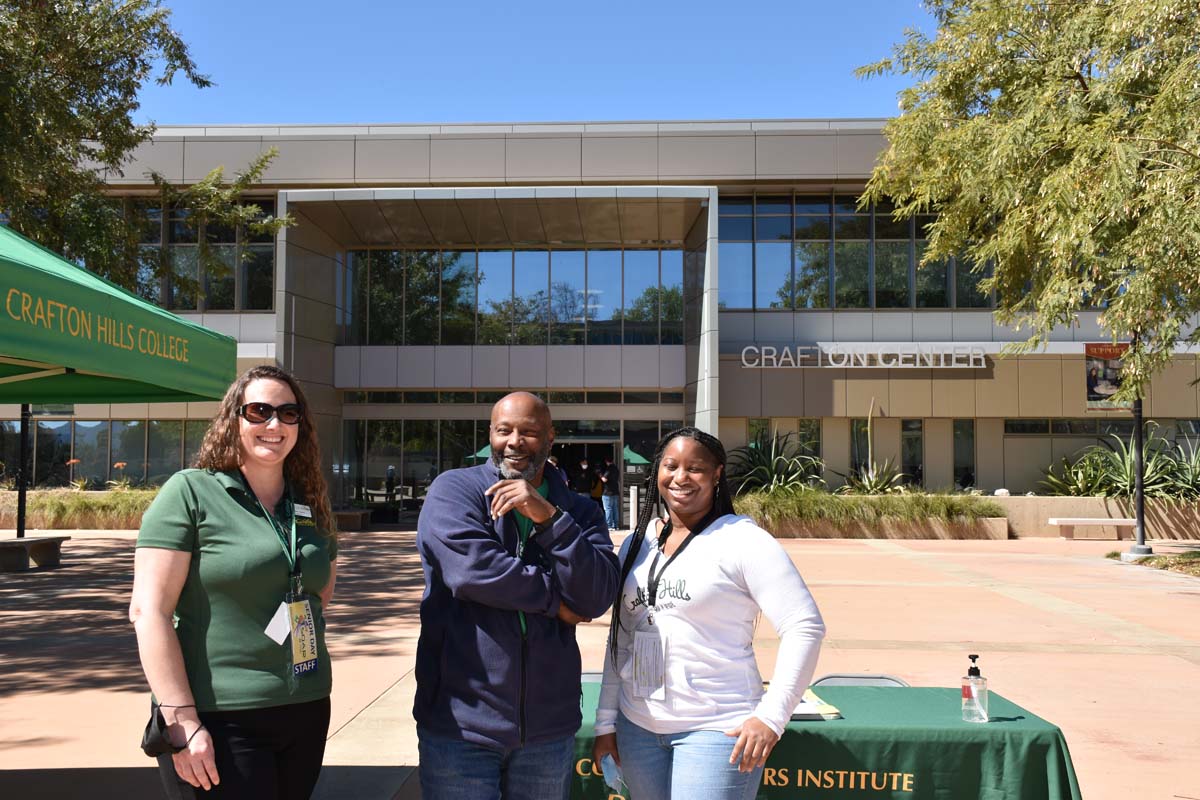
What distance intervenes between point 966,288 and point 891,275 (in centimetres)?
211

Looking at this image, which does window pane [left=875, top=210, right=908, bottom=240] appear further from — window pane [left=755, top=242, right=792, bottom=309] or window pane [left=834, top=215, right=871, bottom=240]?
window pane [left=755, top=242, right=792, bottom=309]

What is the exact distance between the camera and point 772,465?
24.6 m

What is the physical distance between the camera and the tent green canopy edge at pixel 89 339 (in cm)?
331

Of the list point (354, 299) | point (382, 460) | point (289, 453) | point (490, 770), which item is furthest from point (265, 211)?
point (490, 770)

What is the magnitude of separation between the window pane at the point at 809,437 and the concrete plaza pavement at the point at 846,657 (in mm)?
9067

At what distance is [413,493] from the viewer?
2689cm

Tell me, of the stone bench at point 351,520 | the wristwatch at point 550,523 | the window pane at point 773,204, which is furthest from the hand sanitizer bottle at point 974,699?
the window pane at point 773,204

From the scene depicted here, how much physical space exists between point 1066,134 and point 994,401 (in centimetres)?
1147

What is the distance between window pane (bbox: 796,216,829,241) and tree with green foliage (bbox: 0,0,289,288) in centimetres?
1524

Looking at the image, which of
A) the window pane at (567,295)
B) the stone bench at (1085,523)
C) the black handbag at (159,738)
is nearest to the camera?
the black handbag at (159,738)

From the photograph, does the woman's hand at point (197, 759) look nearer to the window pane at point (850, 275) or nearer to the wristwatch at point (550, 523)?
the wristwatch at point (550, 523)

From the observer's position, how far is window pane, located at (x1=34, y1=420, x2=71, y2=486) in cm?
2695

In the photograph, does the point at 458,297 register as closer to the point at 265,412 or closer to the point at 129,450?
the point at 129,450

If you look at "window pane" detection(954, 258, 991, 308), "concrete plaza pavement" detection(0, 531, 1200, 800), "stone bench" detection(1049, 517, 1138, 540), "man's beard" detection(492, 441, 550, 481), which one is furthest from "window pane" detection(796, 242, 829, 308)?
"man's beard" detection(492, 441, 550, 481)
